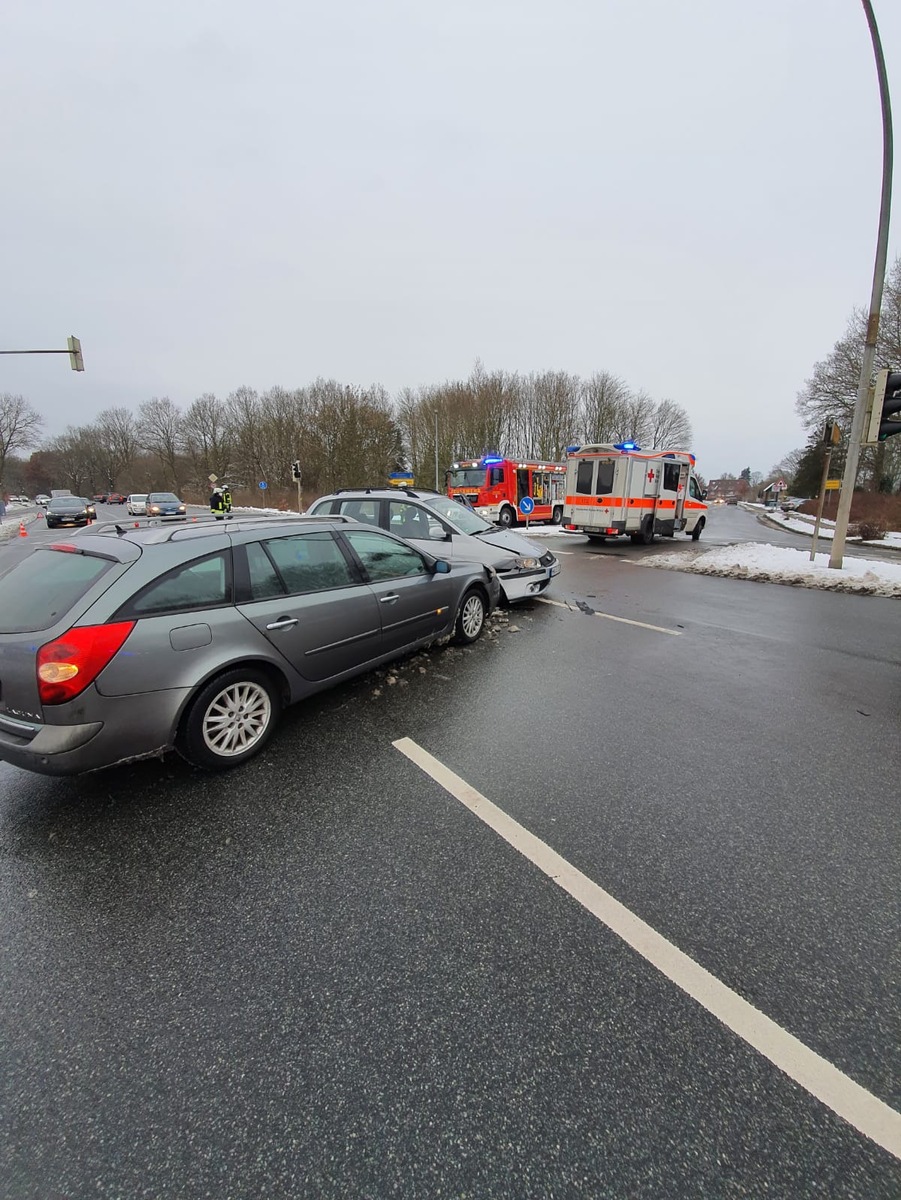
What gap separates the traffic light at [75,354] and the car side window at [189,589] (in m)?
20.9

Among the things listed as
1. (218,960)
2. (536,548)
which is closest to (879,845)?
(218,960)

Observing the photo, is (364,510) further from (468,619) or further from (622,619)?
(622,619)

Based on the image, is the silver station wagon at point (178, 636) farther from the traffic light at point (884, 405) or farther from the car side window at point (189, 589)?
the traffic light at point (884, 405)

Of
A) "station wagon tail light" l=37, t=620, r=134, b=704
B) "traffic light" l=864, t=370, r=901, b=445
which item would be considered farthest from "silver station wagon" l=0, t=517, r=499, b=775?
"traffic light" l=864, t=370, r=901, b=445

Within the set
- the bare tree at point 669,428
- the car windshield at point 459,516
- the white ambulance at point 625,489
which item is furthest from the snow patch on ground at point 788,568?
the bare tree at point 669,428

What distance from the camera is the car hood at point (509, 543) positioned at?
25.3 feet

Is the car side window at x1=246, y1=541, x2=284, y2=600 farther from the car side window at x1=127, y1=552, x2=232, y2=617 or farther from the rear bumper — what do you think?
the rear bumper

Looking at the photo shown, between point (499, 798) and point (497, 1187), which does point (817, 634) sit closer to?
point (499, 798)

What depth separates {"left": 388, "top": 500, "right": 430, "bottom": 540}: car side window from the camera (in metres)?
7.38

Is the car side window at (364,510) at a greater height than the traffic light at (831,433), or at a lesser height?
lesser

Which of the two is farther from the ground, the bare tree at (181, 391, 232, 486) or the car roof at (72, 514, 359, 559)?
the bare tree at (181, 391, 232, 486)

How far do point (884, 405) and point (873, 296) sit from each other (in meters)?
2.05

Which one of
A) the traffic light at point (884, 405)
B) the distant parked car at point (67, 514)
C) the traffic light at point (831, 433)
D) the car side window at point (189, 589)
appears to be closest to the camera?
the car side window at point (189, 589)

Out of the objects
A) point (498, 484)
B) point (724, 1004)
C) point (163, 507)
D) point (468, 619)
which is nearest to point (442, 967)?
point (724, 1004)
